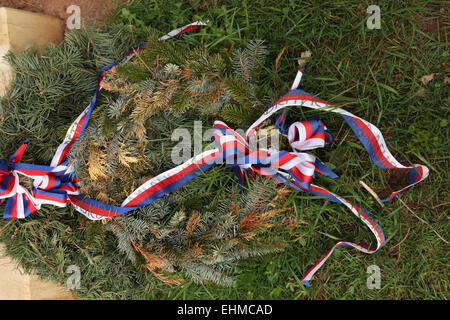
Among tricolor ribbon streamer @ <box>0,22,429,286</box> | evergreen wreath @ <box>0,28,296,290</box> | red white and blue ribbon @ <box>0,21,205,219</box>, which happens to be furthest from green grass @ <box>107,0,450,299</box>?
red white and blue ribbon @ <box>0,21,205,219</box>

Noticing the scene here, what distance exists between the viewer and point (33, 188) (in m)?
1.78

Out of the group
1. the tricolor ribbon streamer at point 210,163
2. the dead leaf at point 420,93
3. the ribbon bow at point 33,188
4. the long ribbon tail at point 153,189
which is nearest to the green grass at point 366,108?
the dead leaf at point 420,93

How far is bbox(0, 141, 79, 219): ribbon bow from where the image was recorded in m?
1.70

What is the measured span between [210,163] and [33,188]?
1.00 metres

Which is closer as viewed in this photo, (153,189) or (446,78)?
→ (153,189)

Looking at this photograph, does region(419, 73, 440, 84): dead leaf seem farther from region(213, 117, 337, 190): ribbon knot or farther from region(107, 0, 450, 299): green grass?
region(213, 117, 337, 190): ribbon knot

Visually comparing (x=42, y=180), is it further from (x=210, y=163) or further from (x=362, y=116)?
(x=362, y=116)

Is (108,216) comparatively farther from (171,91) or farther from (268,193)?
(268,193)

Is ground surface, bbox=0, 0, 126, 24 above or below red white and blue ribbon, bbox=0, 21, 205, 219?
above

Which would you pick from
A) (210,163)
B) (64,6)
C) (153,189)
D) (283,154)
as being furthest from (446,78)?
(64,6)

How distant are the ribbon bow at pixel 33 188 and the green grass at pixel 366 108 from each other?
1033 millimetres

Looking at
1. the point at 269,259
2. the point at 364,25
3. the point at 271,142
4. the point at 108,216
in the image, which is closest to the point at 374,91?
the point at 364,25

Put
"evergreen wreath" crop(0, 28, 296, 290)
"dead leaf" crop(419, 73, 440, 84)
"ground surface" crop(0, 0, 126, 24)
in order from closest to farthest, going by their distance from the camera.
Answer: "evergreen wreath" crop(0, 28, 296, 290) < "dead leaf" crop(419, 73, 440, 84) < "ground surface" crop(0, 0, 126, 24)

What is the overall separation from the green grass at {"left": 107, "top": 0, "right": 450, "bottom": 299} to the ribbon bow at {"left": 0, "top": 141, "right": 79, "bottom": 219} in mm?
1033
